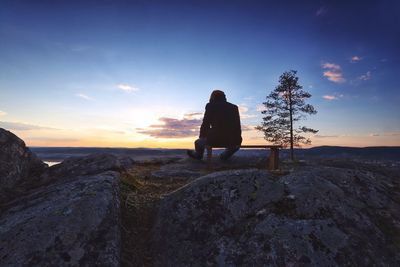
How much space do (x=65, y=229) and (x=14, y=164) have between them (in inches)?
130

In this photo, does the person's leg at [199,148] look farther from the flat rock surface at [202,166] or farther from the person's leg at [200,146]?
the flat rock surface at [202,166]

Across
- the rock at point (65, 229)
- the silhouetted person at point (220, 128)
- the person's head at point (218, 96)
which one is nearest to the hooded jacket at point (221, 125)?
the silhouetted person at point (220, 128)

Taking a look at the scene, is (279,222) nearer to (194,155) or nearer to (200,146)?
(200,146)

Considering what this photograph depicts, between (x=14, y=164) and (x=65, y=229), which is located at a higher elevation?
(x=14, y=164)

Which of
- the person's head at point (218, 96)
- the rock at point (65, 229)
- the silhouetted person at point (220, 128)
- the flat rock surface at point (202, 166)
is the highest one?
the person's head at point (218, 96)

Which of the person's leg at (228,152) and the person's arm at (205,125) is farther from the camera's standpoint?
the person's arm at (205,125)

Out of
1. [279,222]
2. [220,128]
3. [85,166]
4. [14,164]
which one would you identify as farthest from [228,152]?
[14,164]

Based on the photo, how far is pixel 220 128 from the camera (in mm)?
10148

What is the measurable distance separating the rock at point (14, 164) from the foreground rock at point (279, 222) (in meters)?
3.31

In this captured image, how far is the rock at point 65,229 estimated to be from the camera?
119 inches

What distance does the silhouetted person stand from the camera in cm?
1003

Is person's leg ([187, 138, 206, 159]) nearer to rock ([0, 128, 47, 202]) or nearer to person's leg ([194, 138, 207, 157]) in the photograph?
person's leg ([194, 138, 207, 157])

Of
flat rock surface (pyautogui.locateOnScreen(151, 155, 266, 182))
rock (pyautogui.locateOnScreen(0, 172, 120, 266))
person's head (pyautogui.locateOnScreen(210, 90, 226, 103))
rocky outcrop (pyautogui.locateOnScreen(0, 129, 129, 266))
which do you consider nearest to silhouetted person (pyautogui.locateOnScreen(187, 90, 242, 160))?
person's head (pyautogui.locateOnScreen(210, 90, 226, 103))

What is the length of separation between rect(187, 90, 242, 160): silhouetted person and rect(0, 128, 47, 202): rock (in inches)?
210
